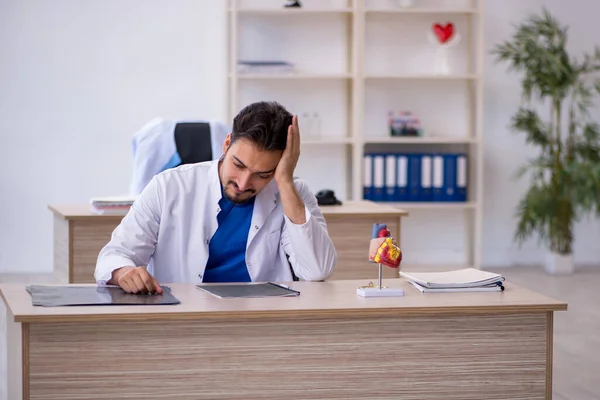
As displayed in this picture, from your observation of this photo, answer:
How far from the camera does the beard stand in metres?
2.68

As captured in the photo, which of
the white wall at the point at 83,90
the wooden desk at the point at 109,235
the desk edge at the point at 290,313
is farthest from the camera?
the white wall at the point at 83,90

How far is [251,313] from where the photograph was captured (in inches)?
86.9

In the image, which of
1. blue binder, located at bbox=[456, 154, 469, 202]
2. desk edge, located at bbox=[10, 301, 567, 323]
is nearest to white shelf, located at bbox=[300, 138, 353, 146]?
blue binder, located at bbox=[456, 154, 469, 202]

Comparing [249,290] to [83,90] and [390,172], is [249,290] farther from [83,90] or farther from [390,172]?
[83,90]

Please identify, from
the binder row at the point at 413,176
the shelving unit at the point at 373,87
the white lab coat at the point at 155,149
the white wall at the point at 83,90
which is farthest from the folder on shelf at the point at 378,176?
the white lab coat at the point at 155,149

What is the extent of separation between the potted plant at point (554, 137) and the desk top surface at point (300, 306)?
4.07 meters

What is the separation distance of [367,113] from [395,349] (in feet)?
15.5

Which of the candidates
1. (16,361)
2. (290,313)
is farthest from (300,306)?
(16,361)

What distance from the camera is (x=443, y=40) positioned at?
6.64 m

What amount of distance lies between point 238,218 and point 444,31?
4182mm

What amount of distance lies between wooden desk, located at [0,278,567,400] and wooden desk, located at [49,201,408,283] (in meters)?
1.65

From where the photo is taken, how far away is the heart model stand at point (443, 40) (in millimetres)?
6609

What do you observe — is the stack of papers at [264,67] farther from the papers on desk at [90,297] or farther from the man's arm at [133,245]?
the papers on desk at [90,297]

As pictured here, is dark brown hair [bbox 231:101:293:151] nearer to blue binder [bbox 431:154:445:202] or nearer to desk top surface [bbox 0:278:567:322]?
desk top surface [bbox 0:278:567:322]
